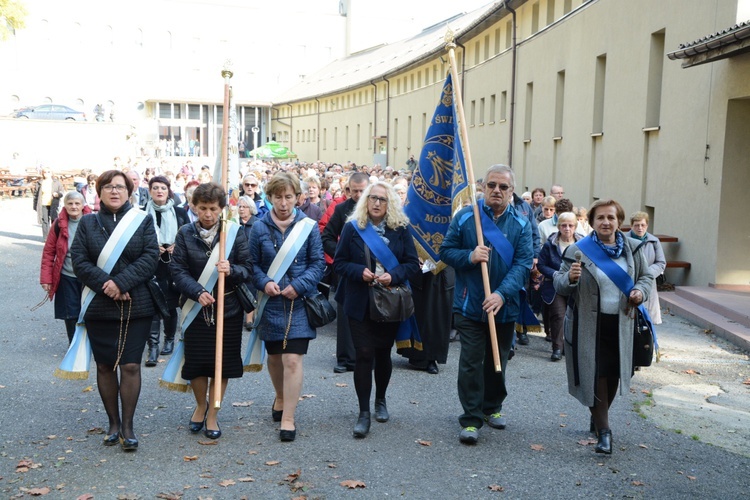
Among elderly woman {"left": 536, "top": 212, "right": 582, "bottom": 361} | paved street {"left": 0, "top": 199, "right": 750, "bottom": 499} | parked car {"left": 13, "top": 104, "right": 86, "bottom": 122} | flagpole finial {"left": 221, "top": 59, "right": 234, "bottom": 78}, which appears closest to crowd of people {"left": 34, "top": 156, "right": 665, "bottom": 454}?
paved street {"left": 0, "top": 199, "right": 750, "bottom": 499}

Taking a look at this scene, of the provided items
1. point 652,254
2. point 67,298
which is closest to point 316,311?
point 67,298

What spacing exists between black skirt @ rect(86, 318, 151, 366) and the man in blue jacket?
2.29 metres

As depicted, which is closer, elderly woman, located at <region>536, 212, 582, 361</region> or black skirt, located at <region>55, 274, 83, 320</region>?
black skirt, located at <region>55, 274, 83, 320</region>

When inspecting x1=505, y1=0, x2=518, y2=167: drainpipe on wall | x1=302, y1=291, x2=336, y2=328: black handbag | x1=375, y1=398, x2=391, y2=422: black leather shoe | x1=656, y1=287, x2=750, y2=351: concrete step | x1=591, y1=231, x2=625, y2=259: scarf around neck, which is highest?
x1=505, y1=0, x2=518, y2=167: drainpipe on wall

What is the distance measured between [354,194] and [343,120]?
54747 mm

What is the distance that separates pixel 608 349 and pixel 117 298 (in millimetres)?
3411

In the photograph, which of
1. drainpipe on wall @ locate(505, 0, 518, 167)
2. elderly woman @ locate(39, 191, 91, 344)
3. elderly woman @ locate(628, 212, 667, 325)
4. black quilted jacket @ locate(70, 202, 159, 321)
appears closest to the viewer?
black quilted jacket @ locate(70, 202, 159, 321)

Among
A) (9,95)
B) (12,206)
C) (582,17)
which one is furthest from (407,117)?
(9,95)

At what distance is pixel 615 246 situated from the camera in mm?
6242

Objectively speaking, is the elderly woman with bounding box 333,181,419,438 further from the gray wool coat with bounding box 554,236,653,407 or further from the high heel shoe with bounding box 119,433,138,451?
the high heel shoe with bounding box 119,433,138,451

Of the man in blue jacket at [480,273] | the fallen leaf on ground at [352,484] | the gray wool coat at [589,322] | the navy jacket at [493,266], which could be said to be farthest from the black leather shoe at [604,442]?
the fallen leaf on ground at [352,484]

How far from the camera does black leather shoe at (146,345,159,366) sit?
893 cm

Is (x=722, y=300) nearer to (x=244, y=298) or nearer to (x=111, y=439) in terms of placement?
(x=244, y=298)

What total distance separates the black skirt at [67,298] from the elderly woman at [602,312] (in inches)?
193
